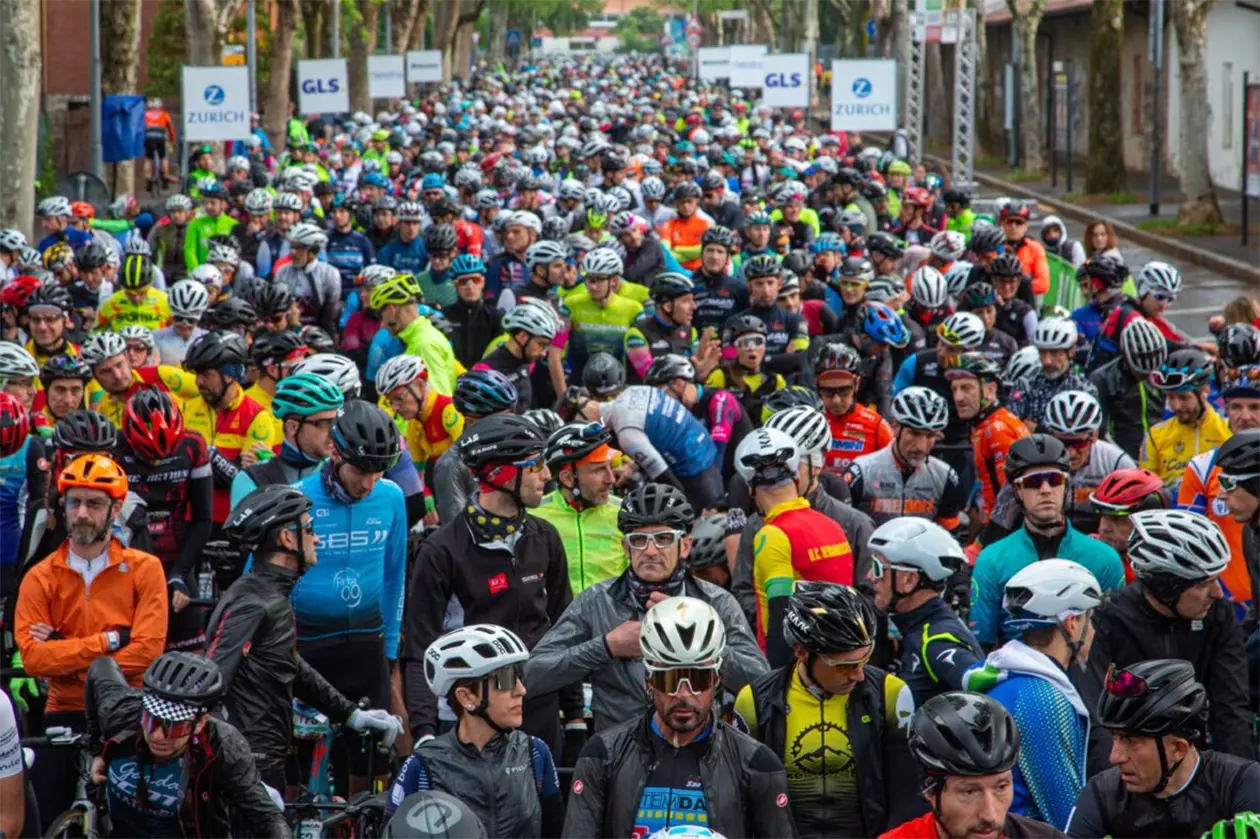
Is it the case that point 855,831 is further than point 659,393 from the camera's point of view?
No

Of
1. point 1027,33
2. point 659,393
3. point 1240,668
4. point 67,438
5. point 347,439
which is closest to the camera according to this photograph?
point 1240,668

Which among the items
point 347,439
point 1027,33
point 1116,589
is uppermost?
point 1027,33

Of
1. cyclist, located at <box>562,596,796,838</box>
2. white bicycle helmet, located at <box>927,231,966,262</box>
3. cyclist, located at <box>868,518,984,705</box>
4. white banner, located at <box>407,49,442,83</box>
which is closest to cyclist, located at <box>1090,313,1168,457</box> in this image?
white bicycle helmet, located at <box>927,231,966,262</box>

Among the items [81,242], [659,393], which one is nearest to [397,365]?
[659,393]

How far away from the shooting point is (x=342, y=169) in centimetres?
3234

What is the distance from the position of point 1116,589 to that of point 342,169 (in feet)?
87.3

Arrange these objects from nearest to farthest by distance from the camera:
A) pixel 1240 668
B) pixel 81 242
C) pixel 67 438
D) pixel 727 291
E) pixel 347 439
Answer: pixel 1240 668
pixel 347 439
pixel 67 438
pixel 727 291
pixel 81 242

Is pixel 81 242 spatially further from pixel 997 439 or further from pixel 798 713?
pixel 798 713

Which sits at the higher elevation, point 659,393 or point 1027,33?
point 1027,33

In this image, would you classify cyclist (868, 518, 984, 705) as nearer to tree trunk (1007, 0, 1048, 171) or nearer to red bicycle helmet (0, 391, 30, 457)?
red bicycle helmet (0, 391, 30, 457)

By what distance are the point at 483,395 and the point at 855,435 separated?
7.25 feet

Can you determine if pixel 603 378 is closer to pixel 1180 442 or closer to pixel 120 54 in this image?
pixel 1180 442

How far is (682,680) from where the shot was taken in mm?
5402

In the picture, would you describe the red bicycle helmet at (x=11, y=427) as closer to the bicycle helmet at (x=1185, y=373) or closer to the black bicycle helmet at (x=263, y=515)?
the black bicycle helmet at (x=263, y=515)
